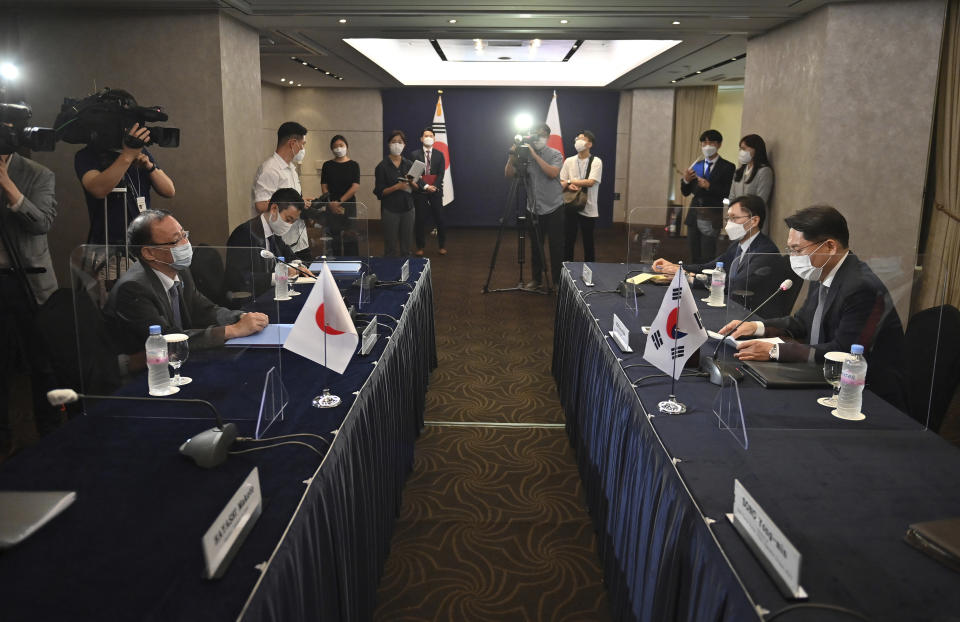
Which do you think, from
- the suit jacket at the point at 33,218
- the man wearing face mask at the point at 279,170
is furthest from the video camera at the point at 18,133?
the man wearing face mask at the point at 279,170

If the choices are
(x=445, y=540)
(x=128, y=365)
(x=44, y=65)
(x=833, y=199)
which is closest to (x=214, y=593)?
(x=128, y=365)

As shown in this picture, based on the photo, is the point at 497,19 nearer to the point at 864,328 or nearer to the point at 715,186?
the point at 715,186

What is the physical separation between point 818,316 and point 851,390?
51cm

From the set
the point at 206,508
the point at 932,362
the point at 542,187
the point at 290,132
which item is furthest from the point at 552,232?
the point at 206,508

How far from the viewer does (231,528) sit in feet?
3.71

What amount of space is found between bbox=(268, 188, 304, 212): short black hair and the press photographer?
1.90ft

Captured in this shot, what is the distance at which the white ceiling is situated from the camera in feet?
14.9

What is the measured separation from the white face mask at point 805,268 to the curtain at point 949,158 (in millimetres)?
2813

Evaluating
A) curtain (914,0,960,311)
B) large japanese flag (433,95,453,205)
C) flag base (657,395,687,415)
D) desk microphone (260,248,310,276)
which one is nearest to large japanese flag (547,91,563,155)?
large japanese flag (433,95,453,205)

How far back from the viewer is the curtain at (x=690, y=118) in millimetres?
10438

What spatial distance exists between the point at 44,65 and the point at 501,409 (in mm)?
4183

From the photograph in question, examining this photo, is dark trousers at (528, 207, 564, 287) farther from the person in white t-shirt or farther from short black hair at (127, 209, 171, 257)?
short black hair at (127, 209, 171, 257)

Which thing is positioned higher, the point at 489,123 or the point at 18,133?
the point at 489,123

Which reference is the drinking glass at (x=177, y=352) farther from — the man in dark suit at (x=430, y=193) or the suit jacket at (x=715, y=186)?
the man in dark suit at (x=430, y=193)
